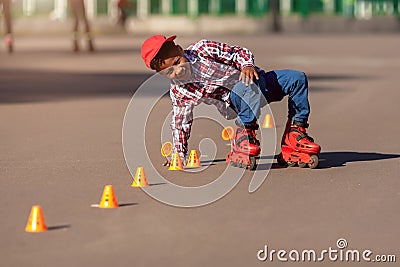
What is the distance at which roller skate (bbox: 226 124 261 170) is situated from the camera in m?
9.27

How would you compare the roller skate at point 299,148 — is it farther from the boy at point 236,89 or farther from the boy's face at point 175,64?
the boy's face at point 175,64

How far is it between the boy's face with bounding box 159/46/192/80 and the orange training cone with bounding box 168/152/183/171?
696 millimetres

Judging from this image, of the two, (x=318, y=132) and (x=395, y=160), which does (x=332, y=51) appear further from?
(x=395, y=160)

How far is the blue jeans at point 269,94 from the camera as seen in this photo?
935 centimetres

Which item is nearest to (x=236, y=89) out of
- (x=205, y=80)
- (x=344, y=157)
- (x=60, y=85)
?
(x=205, y=80)

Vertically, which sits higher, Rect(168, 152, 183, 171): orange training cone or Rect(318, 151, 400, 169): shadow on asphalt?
Rect(168, 152, 183, 171): orange training cone

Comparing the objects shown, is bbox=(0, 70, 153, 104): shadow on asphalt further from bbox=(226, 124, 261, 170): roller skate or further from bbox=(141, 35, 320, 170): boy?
bbox=(226, 124, 261, 170): roller skate

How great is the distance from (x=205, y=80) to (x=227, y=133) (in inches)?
97.8

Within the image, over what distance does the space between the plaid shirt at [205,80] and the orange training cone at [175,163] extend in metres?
0.12

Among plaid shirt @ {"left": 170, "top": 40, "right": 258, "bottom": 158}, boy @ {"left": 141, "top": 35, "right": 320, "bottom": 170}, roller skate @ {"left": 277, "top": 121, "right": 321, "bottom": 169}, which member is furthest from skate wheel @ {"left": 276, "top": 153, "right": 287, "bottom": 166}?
plaid shirt @ {"left": 170, "top": 40, "right": 258, "bottom": 158}

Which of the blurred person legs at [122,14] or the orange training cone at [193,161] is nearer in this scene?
the orange training cone at [193,161]

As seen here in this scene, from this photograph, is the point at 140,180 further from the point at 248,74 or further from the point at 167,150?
the point at 167,150

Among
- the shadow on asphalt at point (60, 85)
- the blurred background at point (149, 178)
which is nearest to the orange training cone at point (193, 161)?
the blurred background at point (149, 178)

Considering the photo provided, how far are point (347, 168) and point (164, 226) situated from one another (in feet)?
9.64
